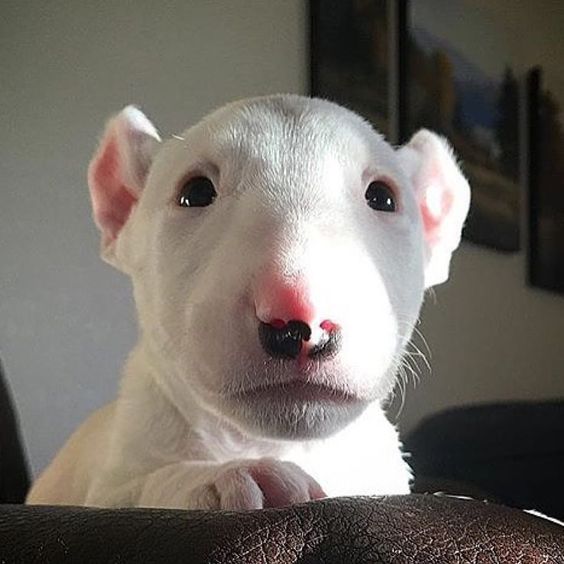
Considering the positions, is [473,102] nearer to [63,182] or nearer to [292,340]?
[63,182]

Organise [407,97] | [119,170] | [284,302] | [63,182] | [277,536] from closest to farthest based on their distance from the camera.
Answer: [277,536]
[284,302]
[119,170]
[63,182]
[407,97]

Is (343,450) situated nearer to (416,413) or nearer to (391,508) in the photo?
(391,508)

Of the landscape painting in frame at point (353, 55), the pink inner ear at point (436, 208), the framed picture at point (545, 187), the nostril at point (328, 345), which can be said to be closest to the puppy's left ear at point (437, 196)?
the pink inner ear at point (436, 208)

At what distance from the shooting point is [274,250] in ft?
2.40

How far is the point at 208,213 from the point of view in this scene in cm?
88

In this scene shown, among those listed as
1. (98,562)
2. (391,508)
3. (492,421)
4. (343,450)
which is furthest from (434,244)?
(492,421)

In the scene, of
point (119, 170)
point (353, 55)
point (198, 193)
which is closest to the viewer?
point (198, 193)

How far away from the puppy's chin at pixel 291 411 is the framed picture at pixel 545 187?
2538mm

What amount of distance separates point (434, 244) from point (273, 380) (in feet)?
1.44

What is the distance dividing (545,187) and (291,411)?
272 centimetres

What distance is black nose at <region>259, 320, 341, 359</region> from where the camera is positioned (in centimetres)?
69

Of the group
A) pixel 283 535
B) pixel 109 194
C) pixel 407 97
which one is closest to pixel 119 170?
pixel 109 194

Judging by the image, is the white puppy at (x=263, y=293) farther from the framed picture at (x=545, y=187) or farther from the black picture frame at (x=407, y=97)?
the framed picture at (x=545, y=187)

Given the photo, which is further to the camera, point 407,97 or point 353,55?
point 407,97
